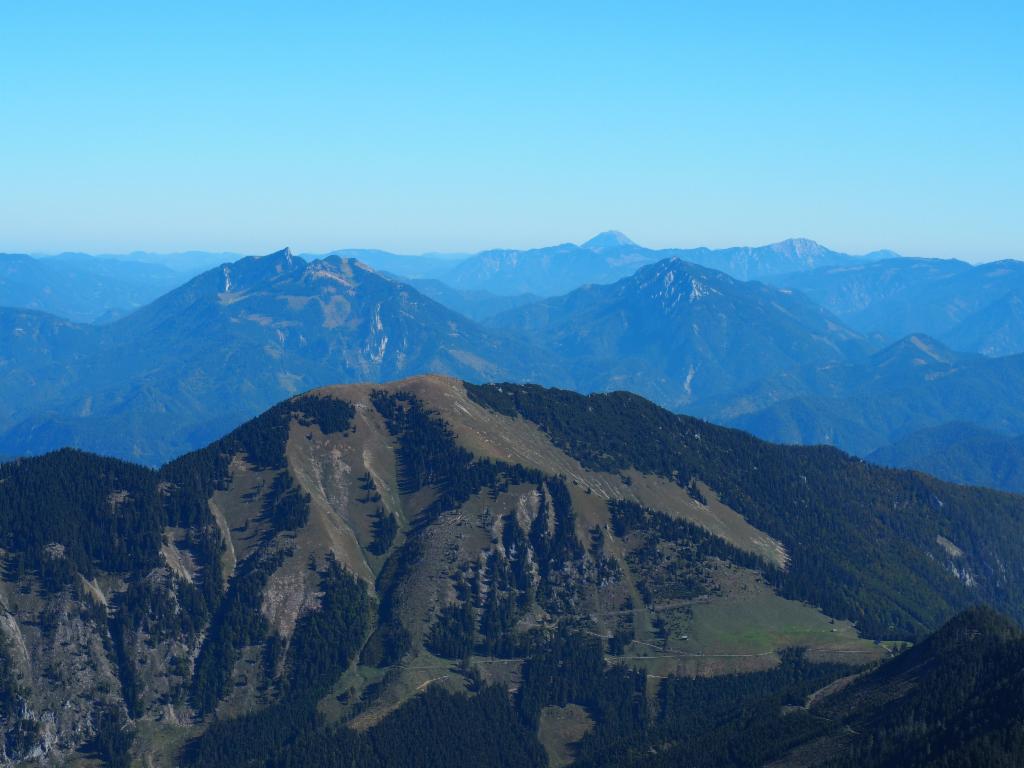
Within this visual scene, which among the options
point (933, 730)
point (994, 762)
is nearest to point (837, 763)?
point (933, 730)

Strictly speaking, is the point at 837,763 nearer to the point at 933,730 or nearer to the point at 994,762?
the point at 933,730

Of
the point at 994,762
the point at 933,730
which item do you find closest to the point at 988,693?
the point at 933,730

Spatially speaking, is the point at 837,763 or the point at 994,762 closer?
the point at 994,762

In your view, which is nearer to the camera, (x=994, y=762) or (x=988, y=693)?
(x=994, y=762)

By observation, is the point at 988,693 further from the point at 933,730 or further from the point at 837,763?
the point at 837,763

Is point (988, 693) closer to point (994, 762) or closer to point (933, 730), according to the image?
point (933, 730)

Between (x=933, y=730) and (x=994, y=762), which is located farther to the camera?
(x=933, y=730)
